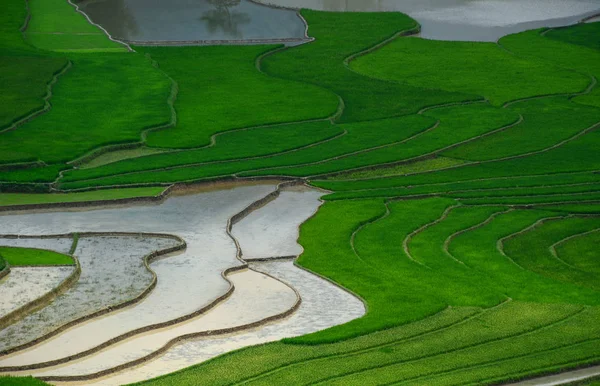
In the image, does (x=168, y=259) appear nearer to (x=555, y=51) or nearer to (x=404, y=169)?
(x=404, y=169)

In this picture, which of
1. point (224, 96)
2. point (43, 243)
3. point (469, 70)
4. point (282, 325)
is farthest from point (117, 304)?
point (469, 70)

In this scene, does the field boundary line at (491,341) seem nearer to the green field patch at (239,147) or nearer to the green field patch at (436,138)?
the green field patch at (436,138)

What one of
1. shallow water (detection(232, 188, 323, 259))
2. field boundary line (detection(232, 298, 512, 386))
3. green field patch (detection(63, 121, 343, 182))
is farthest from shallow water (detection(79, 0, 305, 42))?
field boundary line (detection(232, 298, 512, 386))

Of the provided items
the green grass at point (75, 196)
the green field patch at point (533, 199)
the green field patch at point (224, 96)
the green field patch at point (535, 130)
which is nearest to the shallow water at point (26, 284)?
the green grass at point (75, 196)

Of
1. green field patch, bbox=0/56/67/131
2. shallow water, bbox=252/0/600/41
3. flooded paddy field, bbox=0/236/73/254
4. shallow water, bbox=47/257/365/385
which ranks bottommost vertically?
shallow water, bbox=47/257/365/385

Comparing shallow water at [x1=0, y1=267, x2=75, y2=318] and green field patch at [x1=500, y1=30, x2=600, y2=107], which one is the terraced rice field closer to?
shallow water at [x1=0, y1=267, x2=75, y2=318]

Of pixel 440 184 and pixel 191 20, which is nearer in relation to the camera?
pixel 440 184
